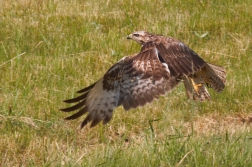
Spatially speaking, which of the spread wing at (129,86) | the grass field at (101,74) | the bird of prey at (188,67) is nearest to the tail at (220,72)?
the bird of prey at (188,67)

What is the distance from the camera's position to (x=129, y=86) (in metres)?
5.44

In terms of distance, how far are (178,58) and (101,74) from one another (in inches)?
66.7

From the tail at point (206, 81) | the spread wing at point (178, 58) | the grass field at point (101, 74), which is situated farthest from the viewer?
the tail at point (206, 81)

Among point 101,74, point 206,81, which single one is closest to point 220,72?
point 206,81

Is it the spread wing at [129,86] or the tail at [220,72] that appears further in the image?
the tail at [220,72]

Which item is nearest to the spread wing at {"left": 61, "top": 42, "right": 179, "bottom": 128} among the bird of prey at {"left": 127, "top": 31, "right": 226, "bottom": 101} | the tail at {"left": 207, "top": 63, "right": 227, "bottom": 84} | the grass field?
the bird of prey at {"left": 127, "top": 31, "right": 226, "bottom": 101}

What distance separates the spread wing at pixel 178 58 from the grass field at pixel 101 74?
1.29ft

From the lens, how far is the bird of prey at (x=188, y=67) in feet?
18.2

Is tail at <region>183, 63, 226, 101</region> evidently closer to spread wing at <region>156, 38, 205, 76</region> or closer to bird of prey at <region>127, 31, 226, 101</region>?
bird of prey at <region>127, 31, 226, 101</region>

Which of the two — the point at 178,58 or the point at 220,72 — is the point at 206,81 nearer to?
the point at 220,72

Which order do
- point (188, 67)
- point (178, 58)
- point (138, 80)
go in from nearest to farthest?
point (138, 80) < point (188, 67) < point (178, 58)

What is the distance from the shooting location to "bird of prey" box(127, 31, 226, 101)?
5.54 meters

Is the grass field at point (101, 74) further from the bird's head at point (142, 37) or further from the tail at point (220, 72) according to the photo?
the bird's head at point (142, 37)

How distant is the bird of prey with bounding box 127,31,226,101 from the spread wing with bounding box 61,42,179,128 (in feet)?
0.33
